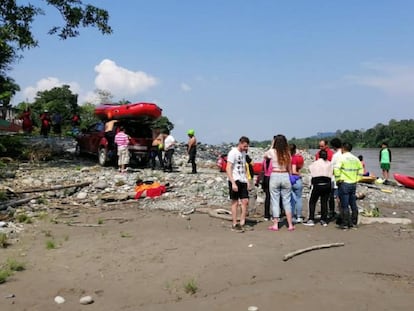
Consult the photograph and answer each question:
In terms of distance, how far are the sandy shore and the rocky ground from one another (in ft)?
0.08

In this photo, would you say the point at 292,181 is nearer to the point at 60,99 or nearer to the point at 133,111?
the point at 133,111

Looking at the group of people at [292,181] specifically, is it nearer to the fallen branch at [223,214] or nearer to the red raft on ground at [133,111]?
the fallen branch at [223,214]

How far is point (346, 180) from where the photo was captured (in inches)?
346

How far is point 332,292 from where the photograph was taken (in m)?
5.23

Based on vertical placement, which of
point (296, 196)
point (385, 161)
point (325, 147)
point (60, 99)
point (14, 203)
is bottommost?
point (14, 203)

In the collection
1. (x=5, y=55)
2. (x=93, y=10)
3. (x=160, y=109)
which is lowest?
(x=160, y=109)

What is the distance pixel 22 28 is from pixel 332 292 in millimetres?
15223

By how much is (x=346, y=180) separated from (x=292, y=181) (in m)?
1.11

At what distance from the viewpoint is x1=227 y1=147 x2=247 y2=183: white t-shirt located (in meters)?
8.47

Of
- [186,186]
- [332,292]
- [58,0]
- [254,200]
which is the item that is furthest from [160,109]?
[332,292]

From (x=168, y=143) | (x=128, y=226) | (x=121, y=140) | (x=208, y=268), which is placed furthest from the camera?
(x=168, y=143)

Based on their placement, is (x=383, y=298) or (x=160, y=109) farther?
(x=160, y=109)

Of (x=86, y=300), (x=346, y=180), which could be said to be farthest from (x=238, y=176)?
(x=86, y=300)

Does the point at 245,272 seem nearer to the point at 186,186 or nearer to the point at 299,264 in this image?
the point at 299,264
